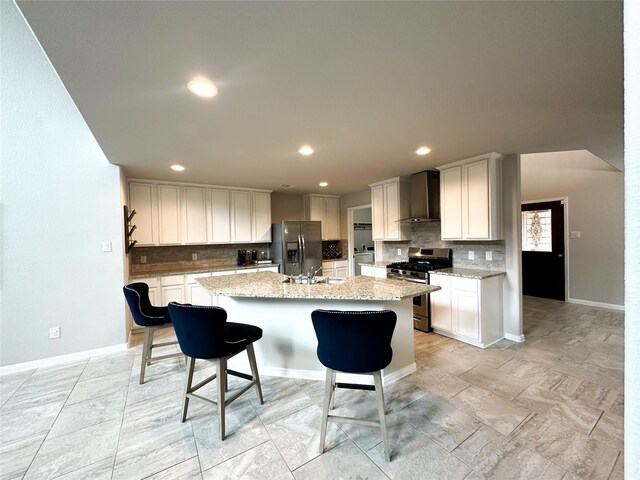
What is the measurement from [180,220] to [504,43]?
4720 millimetres

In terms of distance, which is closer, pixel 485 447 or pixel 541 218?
pixel 485 447

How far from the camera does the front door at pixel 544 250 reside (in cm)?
544

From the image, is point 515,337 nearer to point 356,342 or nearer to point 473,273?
point 473,273

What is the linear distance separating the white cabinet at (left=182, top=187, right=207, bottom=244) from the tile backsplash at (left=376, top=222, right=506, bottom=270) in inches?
131

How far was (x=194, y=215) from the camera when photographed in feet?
15.9

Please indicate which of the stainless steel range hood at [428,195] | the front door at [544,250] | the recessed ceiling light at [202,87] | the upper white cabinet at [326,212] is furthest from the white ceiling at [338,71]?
the upper white cabinet at [326,212]

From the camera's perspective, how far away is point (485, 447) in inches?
69.7

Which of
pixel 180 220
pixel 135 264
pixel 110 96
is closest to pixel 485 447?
pixel 110 96

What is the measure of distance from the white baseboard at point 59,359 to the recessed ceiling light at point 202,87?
130 inches

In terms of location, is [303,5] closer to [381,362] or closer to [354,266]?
[381,362]

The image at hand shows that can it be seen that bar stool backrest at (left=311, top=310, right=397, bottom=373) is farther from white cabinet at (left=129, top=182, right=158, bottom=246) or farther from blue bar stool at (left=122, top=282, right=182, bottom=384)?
white cabinet at (left=129, top=182, right=158, bottom=246)

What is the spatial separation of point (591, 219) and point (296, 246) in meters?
5.40

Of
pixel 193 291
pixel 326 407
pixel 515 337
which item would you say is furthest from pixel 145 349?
pixel 515 337

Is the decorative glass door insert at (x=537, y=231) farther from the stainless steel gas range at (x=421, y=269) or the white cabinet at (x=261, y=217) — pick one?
the white cabinet at (x=261, y=217)
